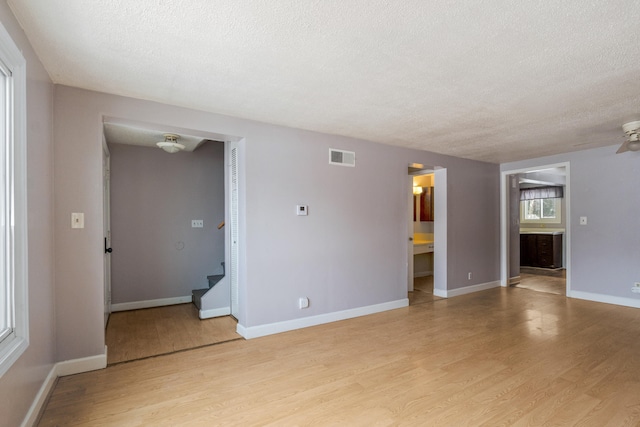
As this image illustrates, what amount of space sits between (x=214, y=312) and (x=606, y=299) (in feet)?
18.3

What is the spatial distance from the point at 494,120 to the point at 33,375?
434 cm

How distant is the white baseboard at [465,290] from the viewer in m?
5.12

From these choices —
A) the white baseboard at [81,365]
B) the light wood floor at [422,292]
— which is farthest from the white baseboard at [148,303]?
the light wood floor at [422,292]

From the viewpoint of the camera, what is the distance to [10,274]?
165cm

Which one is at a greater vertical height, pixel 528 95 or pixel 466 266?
pixel 528 95

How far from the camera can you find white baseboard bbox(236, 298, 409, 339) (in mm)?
3383

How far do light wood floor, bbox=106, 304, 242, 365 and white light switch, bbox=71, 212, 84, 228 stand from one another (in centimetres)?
121

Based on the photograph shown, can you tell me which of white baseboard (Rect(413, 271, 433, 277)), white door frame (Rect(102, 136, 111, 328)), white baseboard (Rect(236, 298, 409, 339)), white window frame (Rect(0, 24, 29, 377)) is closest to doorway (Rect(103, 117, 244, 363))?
white door frame (Rect(102, 136, 111, 328))

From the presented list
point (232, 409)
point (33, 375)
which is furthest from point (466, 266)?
point (33, 375)

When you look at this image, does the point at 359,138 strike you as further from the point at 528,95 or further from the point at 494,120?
the point at 528,95

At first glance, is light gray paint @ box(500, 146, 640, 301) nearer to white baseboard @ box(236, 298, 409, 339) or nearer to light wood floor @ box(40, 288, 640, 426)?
light wood floor @ box(40, 288, 640, 426)

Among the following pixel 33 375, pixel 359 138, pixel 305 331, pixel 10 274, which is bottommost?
pixel 305 331

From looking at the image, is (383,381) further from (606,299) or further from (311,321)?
(606,299)

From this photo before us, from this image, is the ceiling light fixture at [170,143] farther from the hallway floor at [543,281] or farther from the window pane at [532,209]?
the window pane at [532,209]
